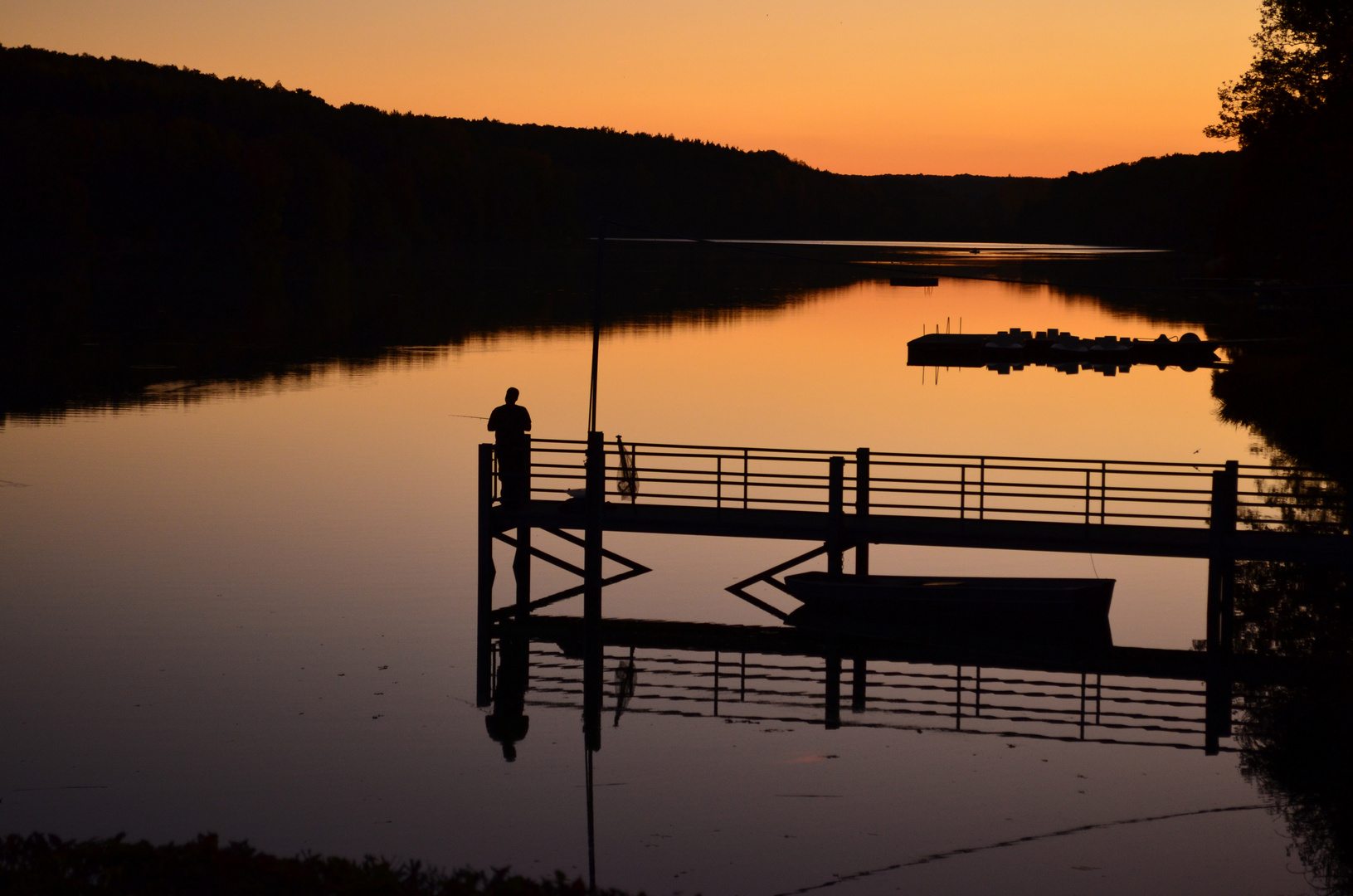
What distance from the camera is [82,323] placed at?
8850 cm

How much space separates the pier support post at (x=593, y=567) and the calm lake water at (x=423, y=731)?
1.91 ft

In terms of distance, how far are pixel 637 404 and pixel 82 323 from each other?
44.9m

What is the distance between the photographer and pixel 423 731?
20.4 meters

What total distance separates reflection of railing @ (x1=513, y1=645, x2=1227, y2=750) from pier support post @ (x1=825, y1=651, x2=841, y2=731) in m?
0.03

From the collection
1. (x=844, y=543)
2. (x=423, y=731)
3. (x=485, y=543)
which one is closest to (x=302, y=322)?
(x=485, y=543)

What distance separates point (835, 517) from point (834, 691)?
336 centimetres

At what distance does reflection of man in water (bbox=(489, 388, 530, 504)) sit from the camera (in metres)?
25.5

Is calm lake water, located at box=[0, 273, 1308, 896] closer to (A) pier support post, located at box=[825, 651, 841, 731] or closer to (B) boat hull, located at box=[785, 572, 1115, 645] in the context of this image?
(A) pier support post, located at box=[825, 651, 841, 731]

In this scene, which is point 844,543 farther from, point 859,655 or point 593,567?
point 593,567

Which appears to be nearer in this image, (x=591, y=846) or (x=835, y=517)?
(x=591, y=846)

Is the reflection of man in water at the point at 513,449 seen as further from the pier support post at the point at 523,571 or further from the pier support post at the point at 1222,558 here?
the pier support post at the point at 1222,558

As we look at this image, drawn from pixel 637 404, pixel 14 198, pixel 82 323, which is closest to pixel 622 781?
pixel 637 404

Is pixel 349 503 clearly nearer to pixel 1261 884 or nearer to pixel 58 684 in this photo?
pixel 58 684

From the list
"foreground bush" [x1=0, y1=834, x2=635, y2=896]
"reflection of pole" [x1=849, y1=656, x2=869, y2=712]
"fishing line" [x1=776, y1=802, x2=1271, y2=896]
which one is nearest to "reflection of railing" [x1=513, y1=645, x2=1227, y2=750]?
"reflection of pole" [x1=849, y1=656, x2=869, y2=712]
